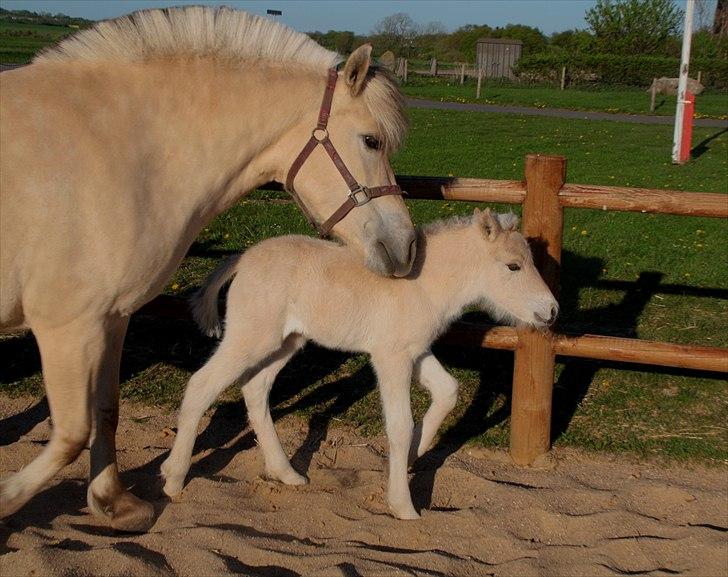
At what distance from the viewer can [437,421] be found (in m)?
4.21

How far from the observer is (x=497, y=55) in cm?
5409

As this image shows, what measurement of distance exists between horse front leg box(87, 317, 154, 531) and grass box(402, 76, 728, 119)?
2650cm

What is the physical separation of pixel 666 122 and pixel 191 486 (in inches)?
934

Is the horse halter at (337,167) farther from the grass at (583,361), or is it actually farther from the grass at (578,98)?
the grass at (578,98)

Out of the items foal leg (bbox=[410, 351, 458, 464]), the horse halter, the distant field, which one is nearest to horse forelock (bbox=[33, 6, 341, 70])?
the horse halter

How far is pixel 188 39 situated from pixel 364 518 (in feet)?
7.60

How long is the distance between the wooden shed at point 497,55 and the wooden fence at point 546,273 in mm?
49269

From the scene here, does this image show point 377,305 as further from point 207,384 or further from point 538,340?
point 538,340

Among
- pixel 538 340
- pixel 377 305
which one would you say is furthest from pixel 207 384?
pixel 538 340

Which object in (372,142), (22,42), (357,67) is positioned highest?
(22,42)

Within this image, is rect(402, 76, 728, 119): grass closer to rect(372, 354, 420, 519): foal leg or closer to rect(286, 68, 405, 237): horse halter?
rect(372, 354, 420, 519): foal leg

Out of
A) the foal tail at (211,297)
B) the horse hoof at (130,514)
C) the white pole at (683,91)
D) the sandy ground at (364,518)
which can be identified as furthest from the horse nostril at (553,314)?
the white pole at (683,91)

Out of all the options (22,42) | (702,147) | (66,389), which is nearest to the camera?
(66,389)

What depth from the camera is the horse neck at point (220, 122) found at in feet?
11.1
